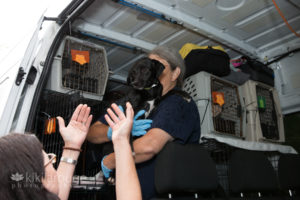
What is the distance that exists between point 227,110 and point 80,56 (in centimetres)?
135

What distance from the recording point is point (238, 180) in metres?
1.58

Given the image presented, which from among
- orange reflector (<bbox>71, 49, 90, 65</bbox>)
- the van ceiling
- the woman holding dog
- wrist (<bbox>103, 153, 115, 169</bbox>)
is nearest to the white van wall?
the van ceiling

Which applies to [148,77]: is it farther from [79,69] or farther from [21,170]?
[21,170]

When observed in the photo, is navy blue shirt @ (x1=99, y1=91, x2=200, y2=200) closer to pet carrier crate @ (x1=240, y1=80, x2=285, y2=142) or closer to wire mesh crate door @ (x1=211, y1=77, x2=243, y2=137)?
wire mesh crate door @ (x1=211, y1=77, x2=243, y2=137)

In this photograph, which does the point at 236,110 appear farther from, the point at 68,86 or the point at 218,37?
the point at 68,86

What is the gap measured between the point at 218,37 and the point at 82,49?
3.89ft

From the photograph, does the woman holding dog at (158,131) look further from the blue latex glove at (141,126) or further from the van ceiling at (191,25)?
the van ceiling at (191,25)

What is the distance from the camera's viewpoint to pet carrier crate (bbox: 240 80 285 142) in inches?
93.9

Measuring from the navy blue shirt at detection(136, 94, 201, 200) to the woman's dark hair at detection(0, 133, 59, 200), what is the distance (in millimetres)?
717

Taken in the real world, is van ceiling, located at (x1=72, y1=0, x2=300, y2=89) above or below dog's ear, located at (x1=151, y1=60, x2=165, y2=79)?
above

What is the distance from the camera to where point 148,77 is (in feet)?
5.47

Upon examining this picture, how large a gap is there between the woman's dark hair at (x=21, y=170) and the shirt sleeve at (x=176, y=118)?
740 mm
